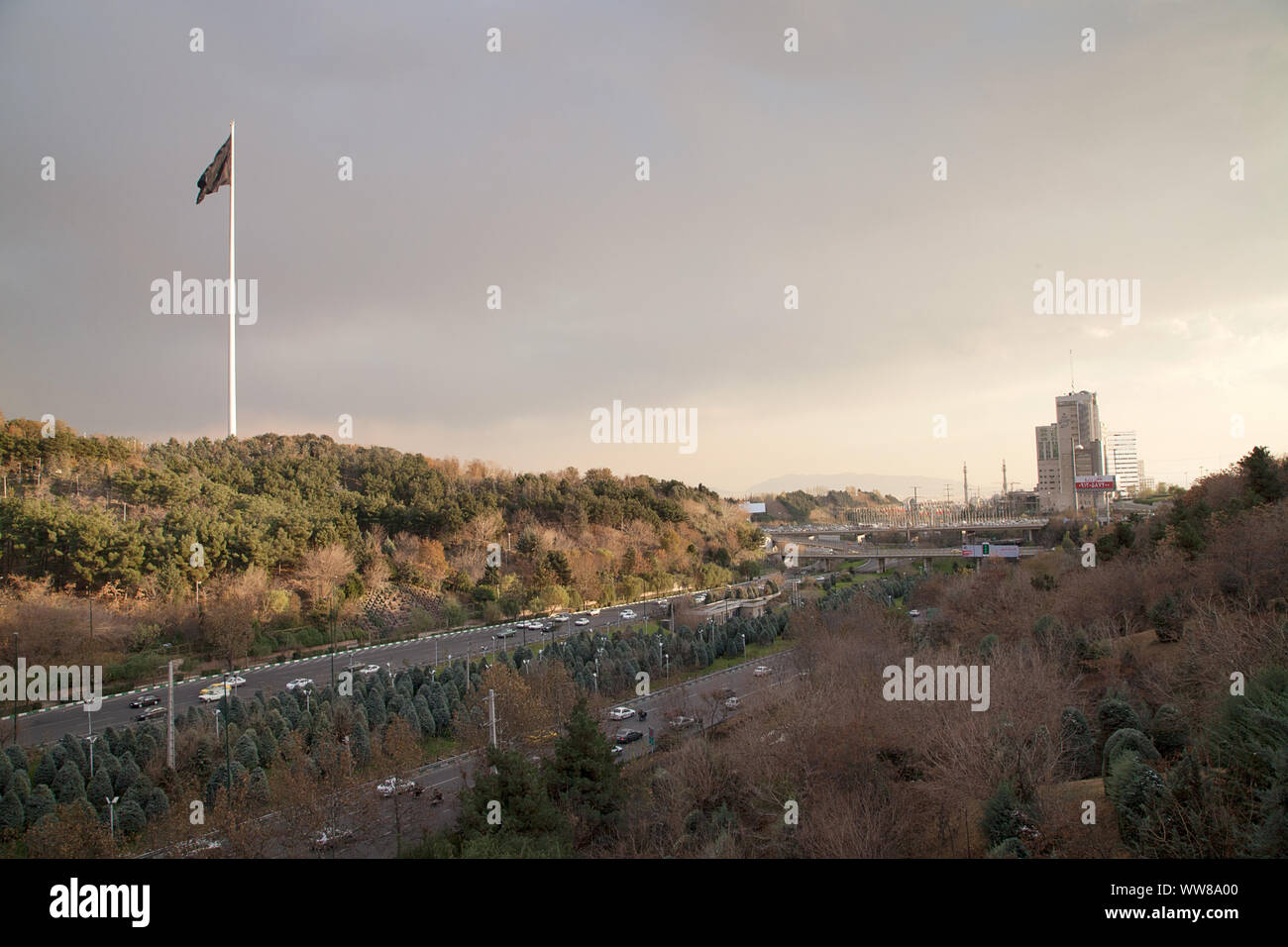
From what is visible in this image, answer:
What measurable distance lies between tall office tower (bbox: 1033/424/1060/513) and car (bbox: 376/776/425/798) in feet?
268

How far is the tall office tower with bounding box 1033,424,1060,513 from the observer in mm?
82750

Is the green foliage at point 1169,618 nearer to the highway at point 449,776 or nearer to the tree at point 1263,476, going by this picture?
the tree at point 1263,476

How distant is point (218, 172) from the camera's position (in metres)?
25.8

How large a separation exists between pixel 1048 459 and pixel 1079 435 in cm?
897

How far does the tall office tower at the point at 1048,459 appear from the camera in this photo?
82.8 metres

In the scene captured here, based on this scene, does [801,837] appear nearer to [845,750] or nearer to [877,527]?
[845,750]

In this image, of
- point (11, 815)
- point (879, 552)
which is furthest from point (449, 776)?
point (879, 552)

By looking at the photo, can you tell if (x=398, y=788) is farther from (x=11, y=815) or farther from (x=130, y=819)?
(x=11, y=815)

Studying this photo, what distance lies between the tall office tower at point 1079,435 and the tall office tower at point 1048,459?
6.84 ft

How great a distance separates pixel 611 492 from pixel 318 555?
1972cm
